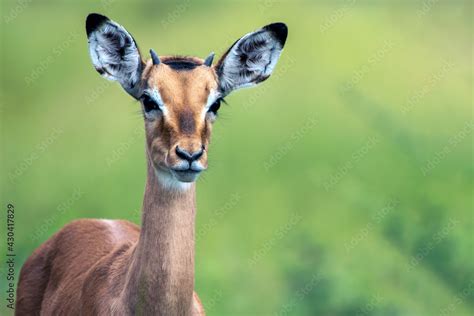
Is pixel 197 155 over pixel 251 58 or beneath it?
beneath

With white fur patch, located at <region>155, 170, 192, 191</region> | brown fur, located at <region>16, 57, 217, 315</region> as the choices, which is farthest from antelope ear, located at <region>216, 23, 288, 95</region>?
white fur patch, located at <region>155, 170, 192, 191</region>

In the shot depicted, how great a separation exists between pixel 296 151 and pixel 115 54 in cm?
1036

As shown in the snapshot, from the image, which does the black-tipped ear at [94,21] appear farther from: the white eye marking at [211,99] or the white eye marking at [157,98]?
the white eye marking at [211,99]

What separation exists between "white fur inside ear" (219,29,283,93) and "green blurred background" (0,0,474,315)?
6627 millimetres

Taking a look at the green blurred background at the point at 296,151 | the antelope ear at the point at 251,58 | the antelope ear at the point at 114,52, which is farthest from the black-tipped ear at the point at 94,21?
the green blurred background at the point at 296,151

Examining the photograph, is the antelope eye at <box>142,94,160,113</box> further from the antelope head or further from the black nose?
the black nose

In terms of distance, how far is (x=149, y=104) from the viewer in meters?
7.88

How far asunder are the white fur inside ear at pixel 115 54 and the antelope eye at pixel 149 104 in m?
0.35

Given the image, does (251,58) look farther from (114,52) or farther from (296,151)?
(296,151)

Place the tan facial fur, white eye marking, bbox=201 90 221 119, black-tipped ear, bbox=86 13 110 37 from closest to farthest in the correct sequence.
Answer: the tan facial fur < white eye marking, bbox=201 90 221 119 < black-tipped ear, bbox=86 13 110 37

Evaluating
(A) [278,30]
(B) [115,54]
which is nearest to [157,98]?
(B) [115,54]

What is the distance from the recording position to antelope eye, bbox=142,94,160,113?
7.84 meters

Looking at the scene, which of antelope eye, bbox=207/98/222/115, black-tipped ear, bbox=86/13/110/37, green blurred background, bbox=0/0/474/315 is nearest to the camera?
antelope eye, bbox=207/98/222/115

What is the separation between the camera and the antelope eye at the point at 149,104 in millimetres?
7840
